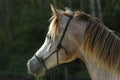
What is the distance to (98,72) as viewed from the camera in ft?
14.0

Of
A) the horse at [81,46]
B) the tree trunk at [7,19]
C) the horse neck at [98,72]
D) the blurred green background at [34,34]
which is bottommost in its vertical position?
the tree trunk at [7,19]

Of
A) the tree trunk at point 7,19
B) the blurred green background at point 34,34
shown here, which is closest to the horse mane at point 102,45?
the blurred green background at point 34,34

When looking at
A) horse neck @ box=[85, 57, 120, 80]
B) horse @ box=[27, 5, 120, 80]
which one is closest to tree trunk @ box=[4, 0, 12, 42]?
horse @ box=[27, 5, 120, 80]

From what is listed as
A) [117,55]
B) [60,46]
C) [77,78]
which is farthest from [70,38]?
[77,78]

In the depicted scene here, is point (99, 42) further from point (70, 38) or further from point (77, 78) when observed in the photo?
point (77, 78)

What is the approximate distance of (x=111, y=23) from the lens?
62.1 feet

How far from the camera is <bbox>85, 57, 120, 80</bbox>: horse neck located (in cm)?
418

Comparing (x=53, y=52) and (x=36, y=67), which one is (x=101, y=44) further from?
(x=36, y=67)

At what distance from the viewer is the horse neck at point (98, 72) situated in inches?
164

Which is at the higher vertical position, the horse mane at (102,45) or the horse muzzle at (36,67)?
the horse mane at (102,45)

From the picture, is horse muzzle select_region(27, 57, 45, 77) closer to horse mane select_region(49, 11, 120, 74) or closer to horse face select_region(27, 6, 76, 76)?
horse face select_region(27, 6, 76, 76)

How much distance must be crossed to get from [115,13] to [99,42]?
16.9 metres

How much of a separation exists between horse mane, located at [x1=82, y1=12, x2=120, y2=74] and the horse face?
0.21 metres

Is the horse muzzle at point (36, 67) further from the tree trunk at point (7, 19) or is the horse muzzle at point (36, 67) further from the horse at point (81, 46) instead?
the tree trunk at point (7, 19)
